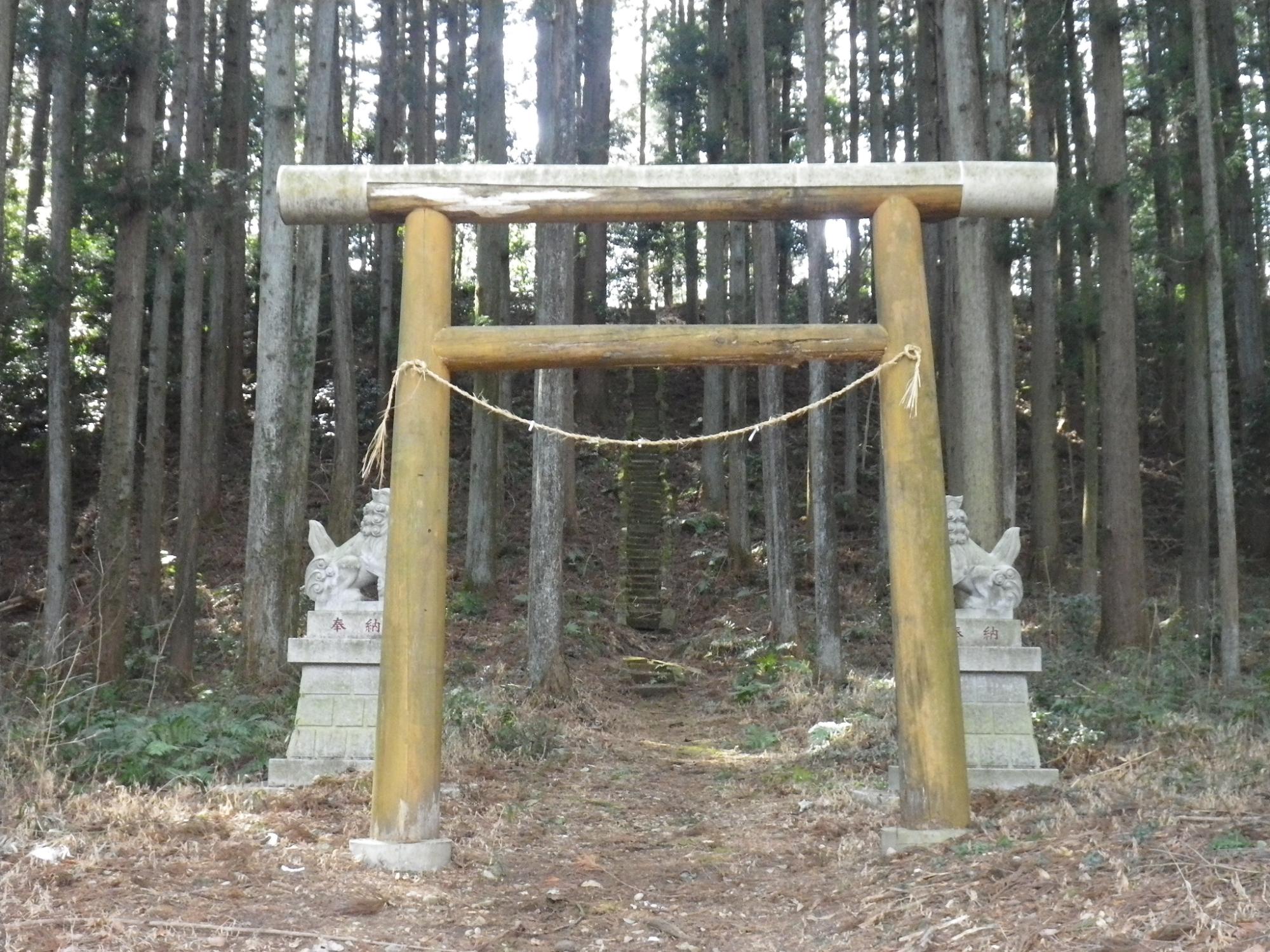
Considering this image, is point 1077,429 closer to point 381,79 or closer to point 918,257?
point 381,79

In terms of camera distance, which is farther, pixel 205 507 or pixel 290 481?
pixel 205 507

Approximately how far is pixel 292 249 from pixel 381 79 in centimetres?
1273

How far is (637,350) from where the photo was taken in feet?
20.3

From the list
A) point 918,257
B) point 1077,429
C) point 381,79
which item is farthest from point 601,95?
point 918,257

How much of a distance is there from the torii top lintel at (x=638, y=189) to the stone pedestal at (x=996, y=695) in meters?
3.08

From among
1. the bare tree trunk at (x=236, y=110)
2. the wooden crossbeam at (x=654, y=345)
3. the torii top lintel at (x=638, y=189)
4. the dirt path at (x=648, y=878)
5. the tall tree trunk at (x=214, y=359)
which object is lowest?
the dirt path at (x=648, y=878)

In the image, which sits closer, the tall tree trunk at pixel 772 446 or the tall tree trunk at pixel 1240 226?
the tall tree trunk at pixel 772 446

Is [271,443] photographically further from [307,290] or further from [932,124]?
[932,124]

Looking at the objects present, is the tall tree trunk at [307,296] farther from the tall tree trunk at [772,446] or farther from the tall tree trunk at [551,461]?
the tall tree trunk at [772,446]

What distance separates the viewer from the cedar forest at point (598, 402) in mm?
11273

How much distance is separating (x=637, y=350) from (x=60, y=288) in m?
8.95

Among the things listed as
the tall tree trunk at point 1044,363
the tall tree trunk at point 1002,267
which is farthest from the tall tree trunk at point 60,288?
the tall tree trunk at point 1044,363

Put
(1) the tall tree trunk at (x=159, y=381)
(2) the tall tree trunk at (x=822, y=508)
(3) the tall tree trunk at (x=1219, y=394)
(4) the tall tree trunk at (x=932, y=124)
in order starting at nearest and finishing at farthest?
(3) the tall tree trunk at (x=1219, y=394) < (2) the tall tree trunk at (x=822, y=508) < (1) the tall tree trunk at (x=159, y=381) < (4) the tall tree trunk at (x=932, y=124)

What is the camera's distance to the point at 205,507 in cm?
1953
